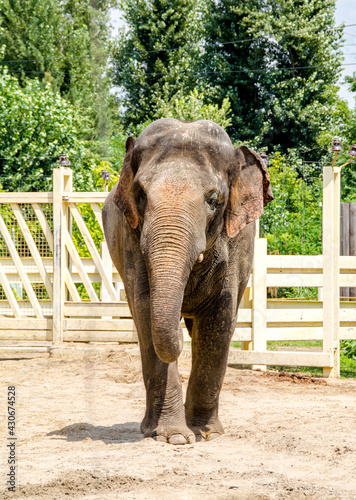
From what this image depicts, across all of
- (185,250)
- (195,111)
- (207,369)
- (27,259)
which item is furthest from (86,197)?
(195,111)

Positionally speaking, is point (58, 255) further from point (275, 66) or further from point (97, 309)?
point (275, 66)

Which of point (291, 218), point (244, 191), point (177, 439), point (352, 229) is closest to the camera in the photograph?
point (177, 439)

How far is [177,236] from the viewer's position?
3.77 metres

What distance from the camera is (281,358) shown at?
26.8ft

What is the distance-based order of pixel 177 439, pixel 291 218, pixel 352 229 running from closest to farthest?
pixel 177 439, pixel 352 229, pixel 291 218

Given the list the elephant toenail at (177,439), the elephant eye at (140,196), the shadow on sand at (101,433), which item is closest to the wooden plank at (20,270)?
the shadow on sand at (101,433)

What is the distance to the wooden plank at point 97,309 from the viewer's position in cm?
902

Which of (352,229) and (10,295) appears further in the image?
Result: (352,229)

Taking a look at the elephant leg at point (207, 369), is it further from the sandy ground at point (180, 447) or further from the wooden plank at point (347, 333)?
the wooden plank at point (347, 333)

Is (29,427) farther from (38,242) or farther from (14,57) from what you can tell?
(14,57)

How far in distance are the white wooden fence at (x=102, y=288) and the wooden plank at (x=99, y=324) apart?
0.01 m

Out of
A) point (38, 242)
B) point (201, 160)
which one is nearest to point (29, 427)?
point (201, 160)

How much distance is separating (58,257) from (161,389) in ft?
16.3

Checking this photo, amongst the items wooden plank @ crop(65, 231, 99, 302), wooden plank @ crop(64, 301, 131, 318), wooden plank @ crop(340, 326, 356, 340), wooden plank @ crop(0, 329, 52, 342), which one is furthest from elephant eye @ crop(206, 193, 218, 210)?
wooden plank @ crop(0, 329, 52, 342)
